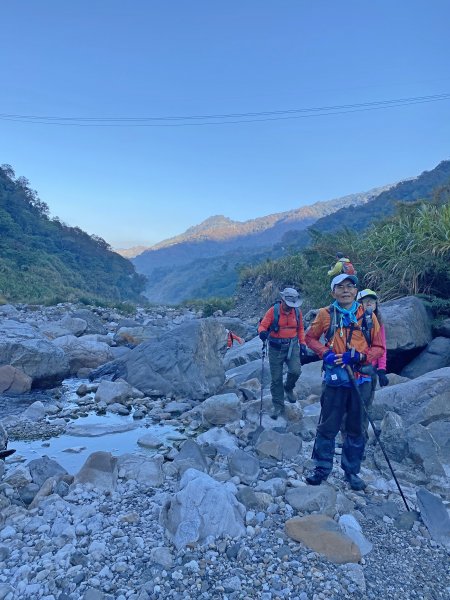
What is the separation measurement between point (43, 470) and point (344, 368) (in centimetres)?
331

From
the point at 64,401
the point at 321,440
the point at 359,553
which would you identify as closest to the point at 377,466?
the point at 321,440

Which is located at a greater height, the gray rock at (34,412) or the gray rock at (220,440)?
the gray rock at (34,412)

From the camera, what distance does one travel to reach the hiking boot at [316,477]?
4.62 m

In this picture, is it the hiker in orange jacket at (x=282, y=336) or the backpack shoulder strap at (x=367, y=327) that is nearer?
the backpack shoulder strap at (x=367, y=327)

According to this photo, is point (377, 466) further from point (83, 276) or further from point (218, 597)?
point (83, 276)

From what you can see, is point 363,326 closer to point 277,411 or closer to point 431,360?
point 277,411

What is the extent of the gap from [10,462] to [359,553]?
4.18 meters

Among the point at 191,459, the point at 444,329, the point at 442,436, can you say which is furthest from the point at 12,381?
the point at 444,329

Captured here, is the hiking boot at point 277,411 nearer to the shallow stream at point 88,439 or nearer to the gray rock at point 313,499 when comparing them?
the shallow stream at point 88,439

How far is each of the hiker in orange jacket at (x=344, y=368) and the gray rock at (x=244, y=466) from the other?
545 mm

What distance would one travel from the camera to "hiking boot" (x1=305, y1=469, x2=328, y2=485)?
462 centimetres

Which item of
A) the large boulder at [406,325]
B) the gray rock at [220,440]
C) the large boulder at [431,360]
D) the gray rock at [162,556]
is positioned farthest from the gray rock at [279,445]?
the large boulder at [431,360]

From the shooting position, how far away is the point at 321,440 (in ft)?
15.4

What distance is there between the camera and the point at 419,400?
5738 mm
